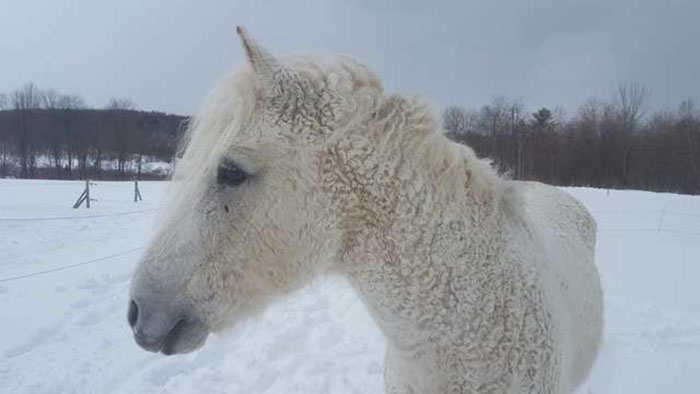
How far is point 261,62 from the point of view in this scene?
1.80 metres

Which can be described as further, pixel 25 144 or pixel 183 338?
pixel 25 144

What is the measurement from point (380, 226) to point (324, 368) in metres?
3.91

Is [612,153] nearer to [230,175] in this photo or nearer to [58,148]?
[230,175]

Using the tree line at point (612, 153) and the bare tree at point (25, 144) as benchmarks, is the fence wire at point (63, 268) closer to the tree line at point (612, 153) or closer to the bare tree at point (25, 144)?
the tree line at point (612, 153)

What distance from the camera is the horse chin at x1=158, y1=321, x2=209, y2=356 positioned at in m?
1.79

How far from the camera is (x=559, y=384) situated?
224 cm

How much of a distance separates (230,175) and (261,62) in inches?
16.4

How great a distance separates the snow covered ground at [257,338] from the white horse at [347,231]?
0.91ft

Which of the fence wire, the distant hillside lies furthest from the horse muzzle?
the distant hillside

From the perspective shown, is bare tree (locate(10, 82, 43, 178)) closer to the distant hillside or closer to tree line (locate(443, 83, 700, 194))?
the distant hillside

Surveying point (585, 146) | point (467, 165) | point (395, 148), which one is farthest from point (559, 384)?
point (585, 146)

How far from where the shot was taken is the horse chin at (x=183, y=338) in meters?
1.79

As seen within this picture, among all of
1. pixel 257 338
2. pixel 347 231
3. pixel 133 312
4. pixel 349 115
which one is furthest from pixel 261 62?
pixel 257 338

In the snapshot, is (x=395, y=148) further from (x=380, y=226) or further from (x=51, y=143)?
(x=51, y=143)
